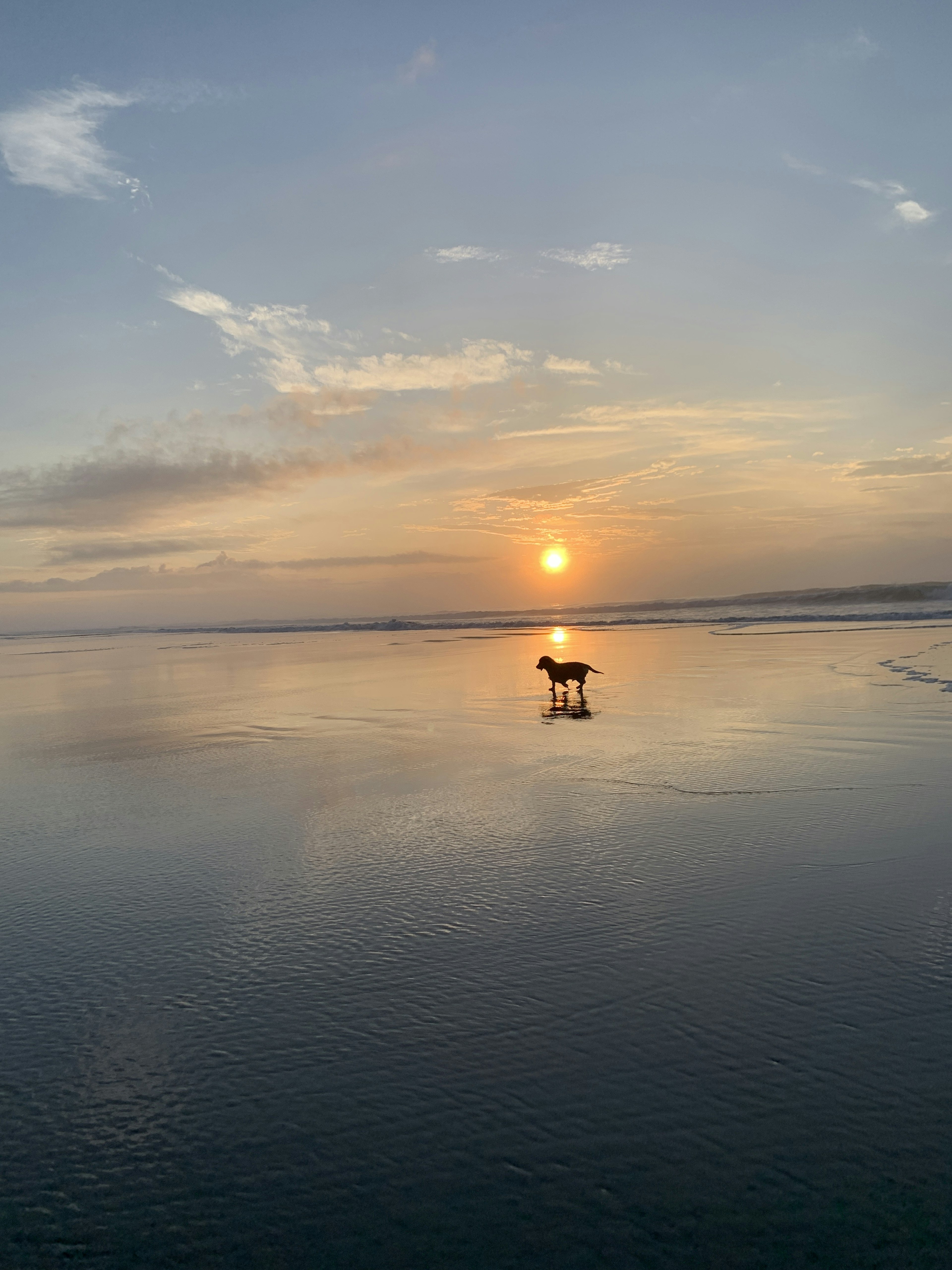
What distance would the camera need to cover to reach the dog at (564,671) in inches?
605

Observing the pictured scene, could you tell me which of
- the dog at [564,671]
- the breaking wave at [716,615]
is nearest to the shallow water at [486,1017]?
the dog at [564,671]

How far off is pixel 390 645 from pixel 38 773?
24955 millimetres

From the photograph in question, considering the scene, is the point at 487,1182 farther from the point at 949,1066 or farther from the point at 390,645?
the point at 390,645

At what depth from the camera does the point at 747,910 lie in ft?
16.2

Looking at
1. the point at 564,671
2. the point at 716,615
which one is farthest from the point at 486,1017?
the point at 716,615

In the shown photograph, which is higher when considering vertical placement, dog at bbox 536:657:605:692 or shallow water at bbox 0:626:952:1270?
A: dog at bbox 536:657:605:692

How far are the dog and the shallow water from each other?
6.21 meters

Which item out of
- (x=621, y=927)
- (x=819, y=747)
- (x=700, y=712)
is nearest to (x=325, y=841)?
(x=621, y=927)

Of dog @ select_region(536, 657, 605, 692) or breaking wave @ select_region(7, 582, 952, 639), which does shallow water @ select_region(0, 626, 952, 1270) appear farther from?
breaking wave @ select_region(7, 582, 952, 639)

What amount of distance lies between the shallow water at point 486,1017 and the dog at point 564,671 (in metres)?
6.21

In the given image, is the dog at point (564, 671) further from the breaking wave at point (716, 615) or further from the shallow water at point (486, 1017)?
the breaking wave at point (716, 615)

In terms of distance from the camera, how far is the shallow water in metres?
2.67

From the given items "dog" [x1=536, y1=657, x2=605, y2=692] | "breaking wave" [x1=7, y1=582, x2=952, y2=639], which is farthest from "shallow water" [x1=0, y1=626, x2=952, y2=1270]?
"breaking wave" [x1=7, y1=582, x2=952, y2=639]

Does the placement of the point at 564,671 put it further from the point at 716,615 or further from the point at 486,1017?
the point at 716,615
